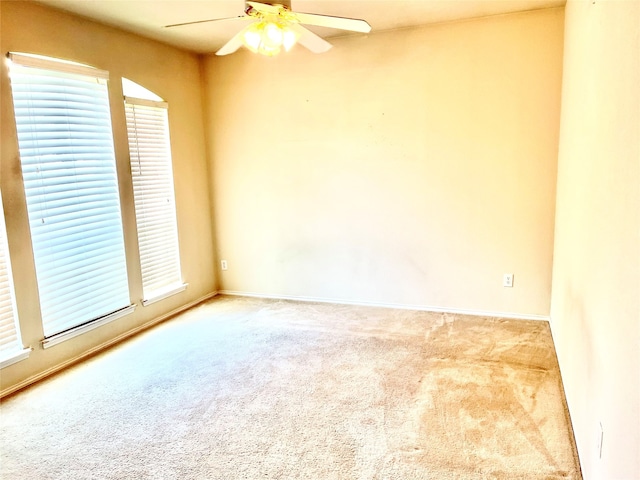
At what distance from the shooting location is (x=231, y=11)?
9.90 feet

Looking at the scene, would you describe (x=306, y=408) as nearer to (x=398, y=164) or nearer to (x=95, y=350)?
Answer: (x=95, y=350)

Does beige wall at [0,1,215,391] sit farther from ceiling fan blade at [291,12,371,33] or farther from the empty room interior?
ceiling fan blade at [291,12,371,33]

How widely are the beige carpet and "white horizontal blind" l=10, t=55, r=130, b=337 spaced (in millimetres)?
483

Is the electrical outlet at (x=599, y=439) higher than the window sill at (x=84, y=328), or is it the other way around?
the electrical outlet at (x=599, y=439)

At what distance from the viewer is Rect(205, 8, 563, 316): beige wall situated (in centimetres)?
339

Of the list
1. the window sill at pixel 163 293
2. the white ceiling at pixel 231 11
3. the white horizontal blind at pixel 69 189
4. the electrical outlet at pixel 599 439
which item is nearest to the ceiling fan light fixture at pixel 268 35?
the white ceiling at pixel 231 11

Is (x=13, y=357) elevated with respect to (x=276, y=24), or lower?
lower

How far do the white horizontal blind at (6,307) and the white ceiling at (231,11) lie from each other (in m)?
1.58

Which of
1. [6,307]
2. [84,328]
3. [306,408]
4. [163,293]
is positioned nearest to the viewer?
[306,408]

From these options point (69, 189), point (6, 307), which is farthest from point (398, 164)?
point (6, 307)

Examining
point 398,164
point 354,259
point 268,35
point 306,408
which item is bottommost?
point 306,408

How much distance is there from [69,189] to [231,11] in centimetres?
173

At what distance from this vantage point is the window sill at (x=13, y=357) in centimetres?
262

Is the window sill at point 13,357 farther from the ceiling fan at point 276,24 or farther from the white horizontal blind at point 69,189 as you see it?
the ceiling fan at point 276,24
